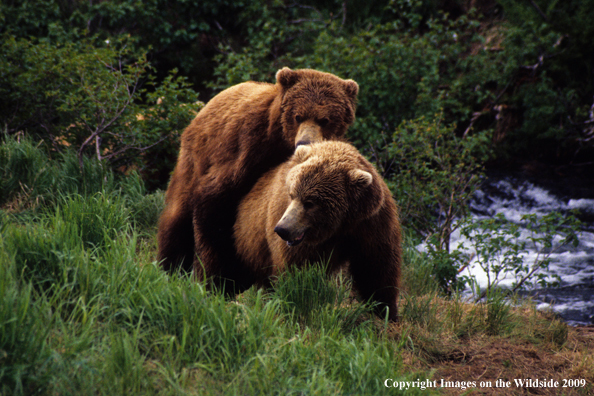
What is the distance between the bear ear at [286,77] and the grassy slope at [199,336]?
178cm

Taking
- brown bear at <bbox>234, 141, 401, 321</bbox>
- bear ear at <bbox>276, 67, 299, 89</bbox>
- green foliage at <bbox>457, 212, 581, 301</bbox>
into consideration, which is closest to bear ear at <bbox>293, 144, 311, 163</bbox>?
brown bear at <bbox>234, 141, 401, 321</bbox>

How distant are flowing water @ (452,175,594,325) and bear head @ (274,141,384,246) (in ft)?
9.39

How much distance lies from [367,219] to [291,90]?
5.21 feet

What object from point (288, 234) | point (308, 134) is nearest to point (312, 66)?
point (308, 134)

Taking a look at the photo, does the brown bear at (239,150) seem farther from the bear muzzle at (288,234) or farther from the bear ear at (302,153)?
the bear muzzle at (288,234)

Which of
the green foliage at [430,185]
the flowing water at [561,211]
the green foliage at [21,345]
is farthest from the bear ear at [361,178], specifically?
the flowing water at [561,211]

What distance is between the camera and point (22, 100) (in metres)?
6.48

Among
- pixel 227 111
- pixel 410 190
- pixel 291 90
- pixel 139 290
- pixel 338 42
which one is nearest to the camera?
pixel 139 290

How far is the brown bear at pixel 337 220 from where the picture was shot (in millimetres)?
3277

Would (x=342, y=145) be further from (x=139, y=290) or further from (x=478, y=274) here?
(x=478, y=274)

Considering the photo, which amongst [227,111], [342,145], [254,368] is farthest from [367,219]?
[227,111]

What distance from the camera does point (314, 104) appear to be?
4.35 m

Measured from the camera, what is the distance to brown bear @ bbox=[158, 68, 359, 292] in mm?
4316

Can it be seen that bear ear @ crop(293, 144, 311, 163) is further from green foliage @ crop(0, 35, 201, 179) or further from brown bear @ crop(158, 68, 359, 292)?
green foliage @ crop(0, 35, 201, 179)
